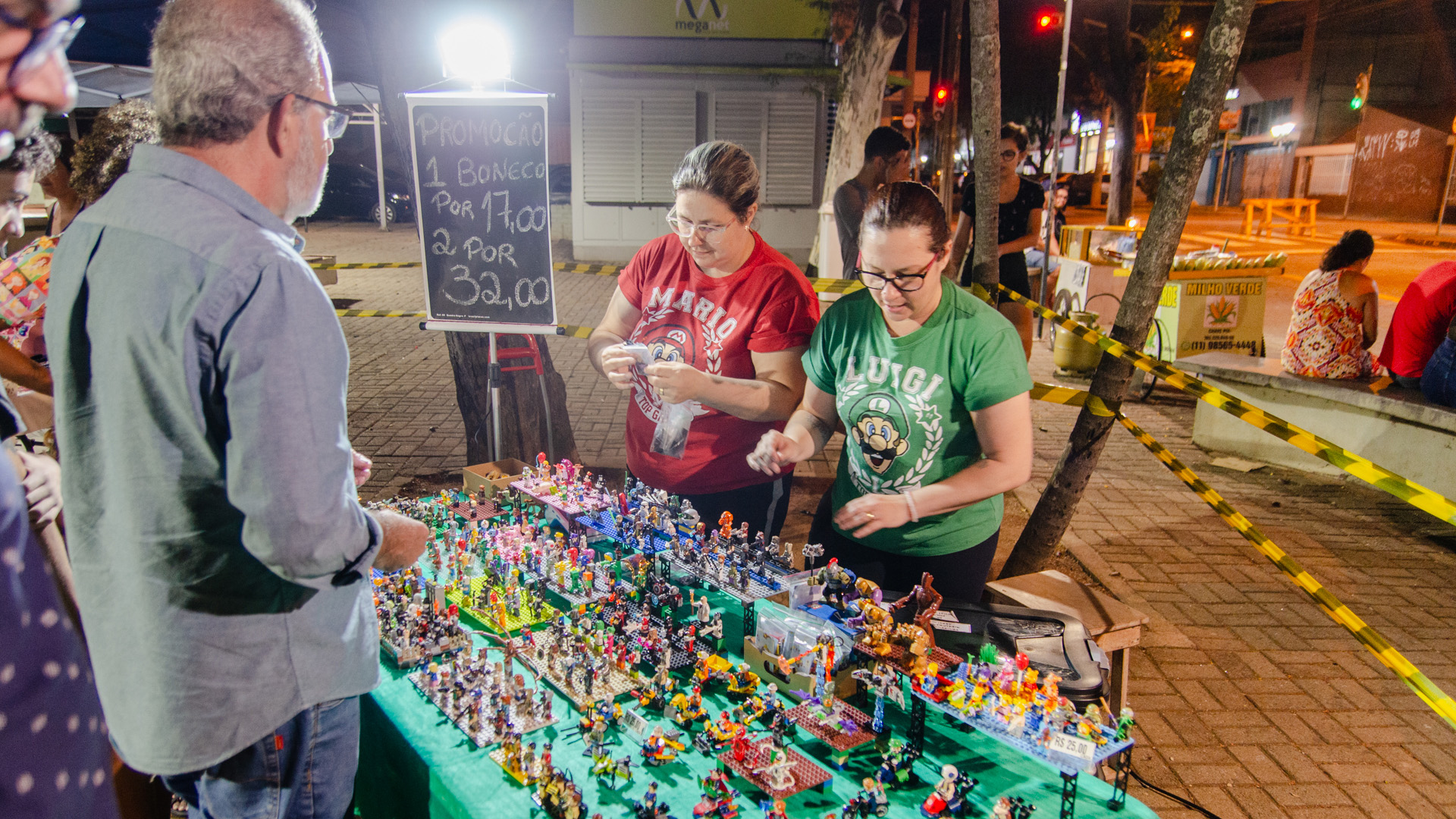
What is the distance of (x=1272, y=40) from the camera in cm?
3469

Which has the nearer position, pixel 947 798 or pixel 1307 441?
pixel 947 798

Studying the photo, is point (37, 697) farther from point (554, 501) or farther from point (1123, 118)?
point (1123, 118)

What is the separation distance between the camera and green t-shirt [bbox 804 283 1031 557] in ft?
8.05

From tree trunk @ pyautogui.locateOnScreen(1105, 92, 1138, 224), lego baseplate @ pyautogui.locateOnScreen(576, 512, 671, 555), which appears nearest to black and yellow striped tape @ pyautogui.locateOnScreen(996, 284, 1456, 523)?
lego baseplate @ pyautogui.locateOnScreen(576, 512, 671, 555)

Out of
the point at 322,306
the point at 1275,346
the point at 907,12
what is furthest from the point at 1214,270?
the point at 907,12

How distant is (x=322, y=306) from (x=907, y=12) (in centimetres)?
2375

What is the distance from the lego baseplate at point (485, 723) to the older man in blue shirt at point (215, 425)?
41 centimetres

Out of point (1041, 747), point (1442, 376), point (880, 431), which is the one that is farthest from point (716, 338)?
point (1442, 376)

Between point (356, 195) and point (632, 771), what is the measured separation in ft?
95.6

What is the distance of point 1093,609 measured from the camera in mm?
3174

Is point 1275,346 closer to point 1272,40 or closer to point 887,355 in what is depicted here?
point 887,355

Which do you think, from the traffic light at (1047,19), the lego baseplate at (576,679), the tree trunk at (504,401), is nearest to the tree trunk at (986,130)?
the tree trunk at (504,401)

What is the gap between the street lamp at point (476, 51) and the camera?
439cm

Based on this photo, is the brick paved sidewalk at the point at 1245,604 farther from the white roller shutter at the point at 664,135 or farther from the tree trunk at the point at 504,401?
the white roller shutter at the point at 664,135
